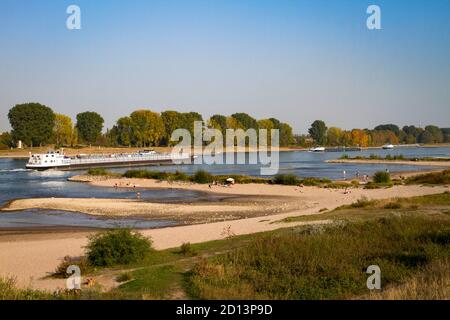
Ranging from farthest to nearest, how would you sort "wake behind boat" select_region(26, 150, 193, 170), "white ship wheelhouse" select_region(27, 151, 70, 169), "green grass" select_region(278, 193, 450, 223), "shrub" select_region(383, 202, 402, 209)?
"wake behind boat" select_region(26, 150, 193, 170) → "white ship wheelhouse" select_region(27, 151, 70, 169) → "shrub" select_region(383, 202, 402, 209) → "green grass" select_region(278, 193, 450, 223)

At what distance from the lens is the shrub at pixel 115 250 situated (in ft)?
65.6

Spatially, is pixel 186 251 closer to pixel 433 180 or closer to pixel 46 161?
pixel 433 180

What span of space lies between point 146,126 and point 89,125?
21608 mm

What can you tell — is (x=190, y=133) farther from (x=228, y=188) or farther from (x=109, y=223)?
(x=109, y=223)

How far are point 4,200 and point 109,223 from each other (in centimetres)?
2212

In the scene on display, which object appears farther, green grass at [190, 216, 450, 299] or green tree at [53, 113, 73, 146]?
green tree at [53, 113, 73, 146]

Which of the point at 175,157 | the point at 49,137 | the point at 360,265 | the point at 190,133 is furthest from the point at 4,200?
the point at 190,133

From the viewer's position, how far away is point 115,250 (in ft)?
66.4

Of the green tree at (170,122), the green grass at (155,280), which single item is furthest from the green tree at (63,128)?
the green grass at (155,280)

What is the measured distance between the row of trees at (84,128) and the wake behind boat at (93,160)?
3272 centimetres

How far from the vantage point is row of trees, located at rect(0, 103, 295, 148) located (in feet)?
560

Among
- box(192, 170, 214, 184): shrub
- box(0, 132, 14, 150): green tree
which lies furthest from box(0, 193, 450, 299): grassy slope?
box(0, 132, 14, 150): green tree

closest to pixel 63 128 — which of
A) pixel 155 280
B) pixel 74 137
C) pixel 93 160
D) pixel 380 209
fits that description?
pixel 74 137

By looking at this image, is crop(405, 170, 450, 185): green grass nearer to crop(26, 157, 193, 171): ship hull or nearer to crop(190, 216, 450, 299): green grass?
crop(190, 216, 450, 299): green grass
